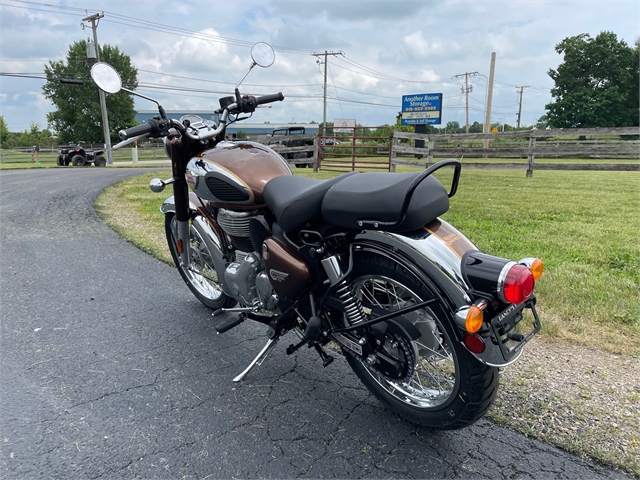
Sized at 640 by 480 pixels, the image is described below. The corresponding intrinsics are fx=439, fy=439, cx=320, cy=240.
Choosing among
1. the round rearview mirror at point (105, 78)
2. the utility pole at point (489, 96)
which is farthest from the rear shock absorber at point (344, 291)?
the utility pole at point (489, 96)

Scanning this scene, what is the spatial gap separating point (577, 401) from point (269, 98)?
9.21 ft

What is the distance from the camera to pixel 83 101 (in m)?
47.4

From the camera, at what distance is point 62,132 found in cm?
4928

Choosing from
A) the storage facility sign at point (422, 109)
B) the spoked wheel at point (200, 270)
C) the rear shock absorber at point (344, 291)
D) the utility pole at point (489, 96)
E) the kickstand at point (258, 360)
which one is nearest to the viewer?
the rear shock absorber at point (344, 291)

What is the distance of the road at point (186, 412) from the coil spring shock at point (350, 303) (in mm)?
571

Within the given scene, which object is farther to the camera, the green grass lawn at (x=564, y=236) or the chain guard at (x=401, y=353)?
the green grass lawn at (x=564, y=236)

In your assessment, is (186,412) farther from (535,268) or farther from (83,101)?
(83,101)

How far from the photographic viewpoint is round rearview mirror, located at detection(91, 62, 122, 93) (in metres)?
2.81

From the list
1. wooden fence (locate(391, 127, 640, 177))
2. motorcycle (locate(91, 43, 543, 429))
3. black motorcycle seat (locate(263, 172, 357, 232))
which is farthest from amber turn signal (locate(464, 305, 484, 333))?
wooden fence (locate(391, 127, 640, 177))

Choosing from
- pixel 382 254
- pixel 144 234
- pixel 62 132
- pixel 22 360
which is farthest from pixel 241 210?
pixel 62 132

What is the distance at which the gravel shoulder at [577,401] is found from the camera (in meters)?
2.02

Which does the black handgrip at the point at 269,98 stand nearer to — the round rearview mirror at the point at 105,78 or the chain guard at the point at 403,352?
the round rearview mirror at the point at 105,78

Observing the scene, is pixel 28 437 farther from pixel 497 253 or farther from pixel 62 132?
pixel 62 132

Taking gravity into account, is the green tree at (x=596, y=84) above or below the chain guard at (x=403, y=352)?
above
